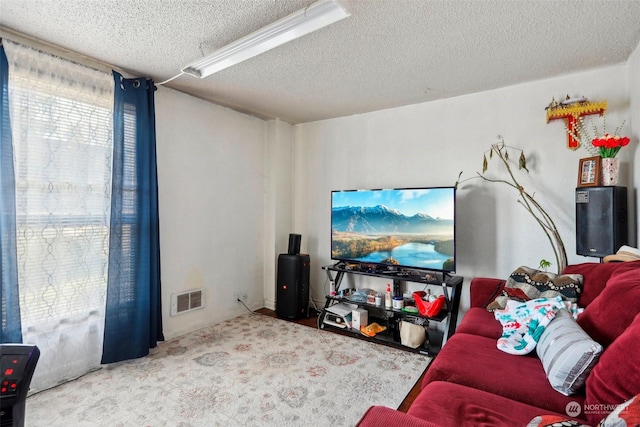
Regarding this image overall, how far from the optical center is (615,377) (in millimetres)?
1051

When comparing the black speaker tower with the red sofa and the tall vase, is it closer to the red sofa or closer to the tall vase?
the red sofa

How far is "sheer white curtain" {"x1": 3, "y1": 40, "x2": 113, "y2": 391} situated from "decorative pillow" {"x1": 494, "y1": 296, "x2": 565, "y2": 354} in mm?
2772

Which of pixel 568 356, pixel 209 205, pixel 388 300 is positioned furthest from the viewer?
pixel 209 205

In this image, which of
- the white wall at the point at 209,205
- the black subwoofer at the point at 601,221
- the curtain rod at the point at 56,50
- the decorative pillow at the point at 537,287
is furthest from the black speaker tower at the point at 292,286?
the black subwoofer at the point at 601,221

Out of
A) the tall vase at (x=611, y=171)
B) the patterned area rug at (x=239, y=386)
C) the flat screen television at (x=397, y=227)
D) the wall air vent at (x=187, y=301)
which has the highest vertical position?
the tall vase at (x=611, y=171)

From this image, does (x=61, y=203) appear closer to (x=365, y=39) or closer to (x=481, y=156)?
(x=365, y=39)

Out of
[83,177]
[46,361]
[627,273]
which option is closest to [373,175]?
[627,273]

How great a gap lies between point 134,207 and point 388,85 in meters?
2.39

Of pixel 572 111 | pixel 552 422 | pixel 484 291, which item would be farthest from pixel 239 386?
pixel 572 111

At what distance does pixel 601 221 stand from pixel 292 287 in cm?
268

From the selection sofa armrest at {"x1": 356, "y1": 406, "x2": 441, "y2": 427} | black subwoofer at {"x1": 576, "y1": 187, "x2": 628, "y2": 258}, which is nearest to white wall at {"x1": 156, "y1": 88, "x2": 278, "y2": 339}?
sofa armrest at {"x1": 356, "y1": 406, "x2": 441, "y2": 427}

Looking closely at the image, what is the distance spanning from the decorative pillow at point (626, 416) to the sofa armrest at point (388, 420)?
0.46 meters

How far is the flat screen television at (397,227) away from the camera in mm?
2785

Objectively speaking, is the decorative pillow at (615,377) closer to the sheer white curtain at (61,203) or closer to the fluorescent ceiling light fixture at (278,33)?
the fluorescent ceiling light fixture at (278,33)
